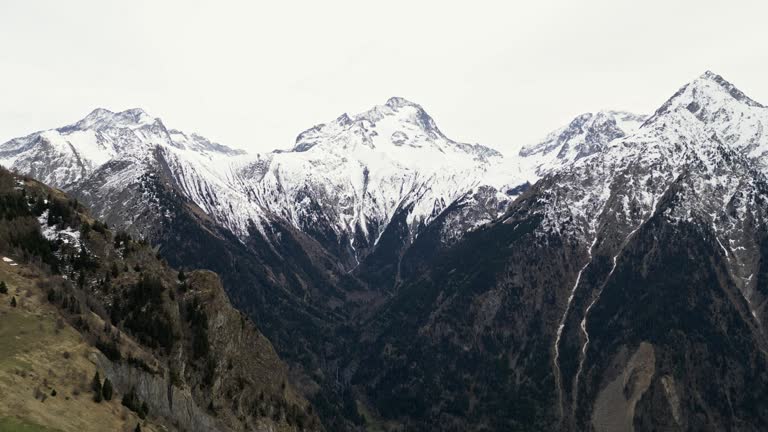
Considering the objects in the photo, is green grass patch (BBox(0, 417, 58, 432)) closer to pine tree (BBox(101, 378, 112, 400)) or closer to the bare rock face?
pine tree (BBox(101, 378, 112, 400))

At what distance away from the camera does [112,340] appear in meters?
111

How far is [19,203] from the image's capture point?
453 ft

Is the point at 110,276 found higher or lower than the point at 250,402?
higher

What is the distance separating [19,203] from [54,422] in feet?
243

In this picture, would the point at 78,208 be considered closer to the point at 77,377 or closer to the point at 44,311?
the point at 44,311

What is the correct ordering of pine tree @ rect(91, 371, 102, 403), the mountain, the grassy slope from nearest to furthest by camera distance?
the grassy slope
the mountain
pine tree @ rect(91, 371, 102, 403)

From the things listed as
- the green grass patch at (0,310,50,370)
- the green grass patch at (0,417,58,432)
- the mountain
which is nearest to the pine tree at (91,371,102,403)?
the mountain

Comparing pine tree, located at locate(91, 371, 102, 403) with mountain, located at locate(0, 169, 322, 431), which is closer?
mountain, located at locate(0, 169, 322, 431)

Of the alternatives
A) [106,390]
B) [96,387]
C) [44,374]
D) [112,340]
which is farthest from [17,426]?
[112,340]

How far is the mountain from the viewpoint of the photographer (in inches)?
3536

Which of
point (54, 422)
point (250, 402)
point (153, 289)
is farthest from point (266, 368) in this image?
point (54, 422)

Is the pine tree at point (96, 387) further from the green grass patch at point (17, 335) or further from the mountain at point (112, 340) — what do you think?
the green grass patch at point (17, 335)

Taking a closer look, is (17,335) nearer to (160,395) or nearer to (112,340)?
(112,340)

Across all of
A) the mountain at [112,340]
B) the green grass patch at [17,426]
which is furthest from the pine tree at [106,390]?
the green grass patch at [17,426]
